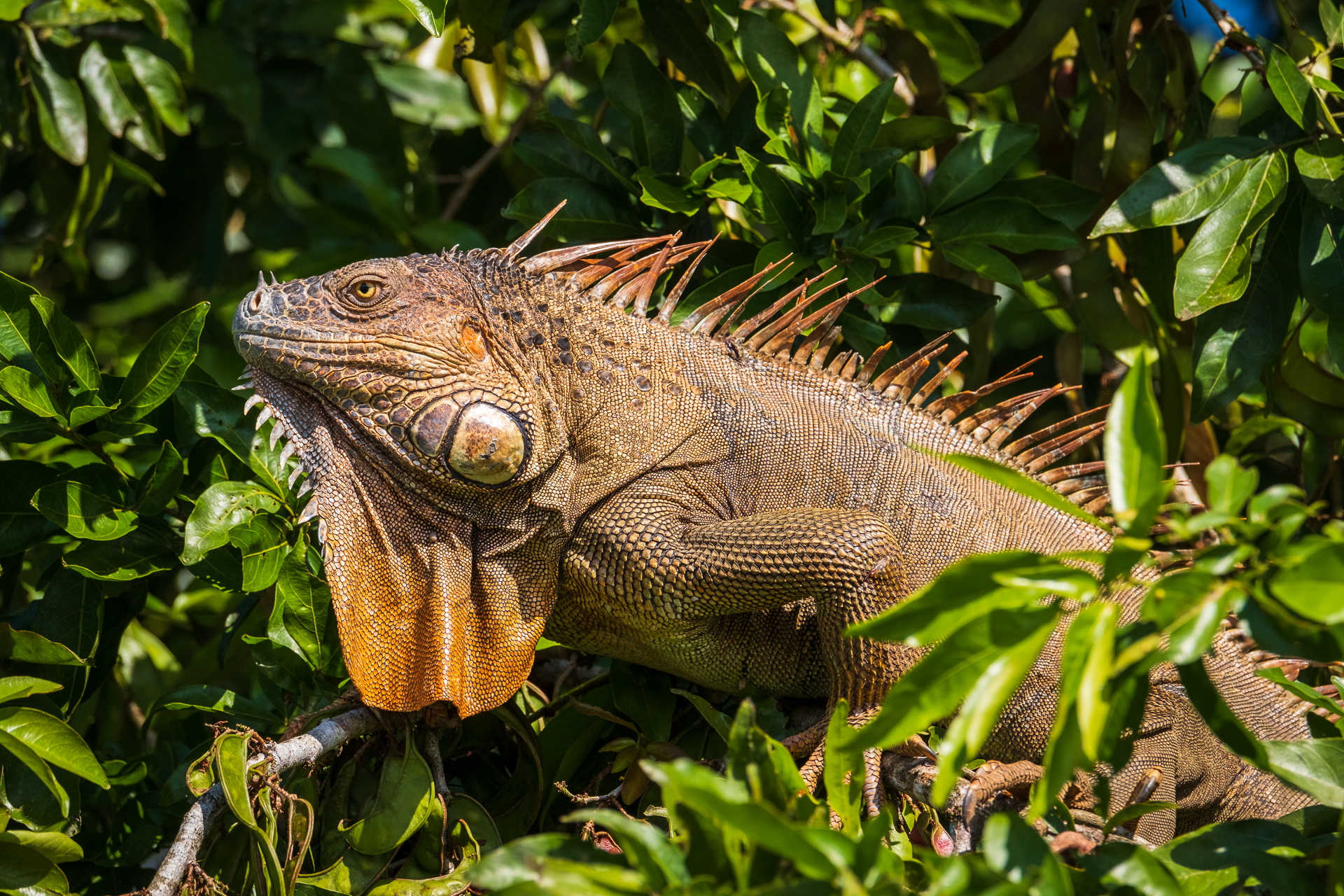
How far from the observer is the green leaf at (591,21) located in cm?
411

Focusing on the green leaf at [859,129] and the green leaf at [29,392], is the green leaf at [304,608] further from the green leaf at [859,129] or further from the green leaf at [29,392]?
the green leaf at [859,129]

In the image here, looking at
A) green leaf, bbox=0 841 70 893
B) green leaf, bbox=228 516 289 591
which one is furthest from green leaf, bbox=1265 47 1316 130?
green leaf, bbox=0 841 70 893

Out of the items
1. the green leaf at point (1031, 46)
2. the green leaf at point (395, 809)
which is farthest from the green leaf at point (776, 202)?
the green leaf at point (395, 809)

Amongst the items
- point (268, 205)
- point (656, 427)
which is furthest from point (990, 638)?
point (268, 205)

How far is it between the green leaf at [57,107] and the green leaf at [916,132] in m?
3.53

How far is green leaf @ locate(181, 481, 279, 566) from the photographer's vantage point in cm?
337

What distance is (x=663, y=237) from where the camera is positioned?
3.79m

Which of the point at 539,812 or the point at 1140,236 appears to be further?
the point at 1140,236

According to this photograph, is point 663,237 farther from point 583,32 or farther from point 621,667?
point 621,667

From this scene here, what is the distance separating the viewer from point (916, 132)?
430 cm

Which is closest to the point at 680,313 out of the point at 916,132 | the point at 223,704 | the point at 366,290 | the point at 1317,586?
the point at 366,290

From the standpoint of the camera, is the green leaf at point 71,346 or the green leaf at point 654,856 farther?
the green leaf at point 71,346

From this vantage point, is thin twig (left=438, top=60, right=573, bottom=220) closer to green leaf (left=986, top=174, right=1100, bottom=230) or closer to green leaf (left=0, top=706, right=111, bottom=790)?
green leaf (left=986, top=174, right=1100, bottom=230)

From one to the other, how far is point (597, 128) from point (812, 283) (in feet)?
6.28
